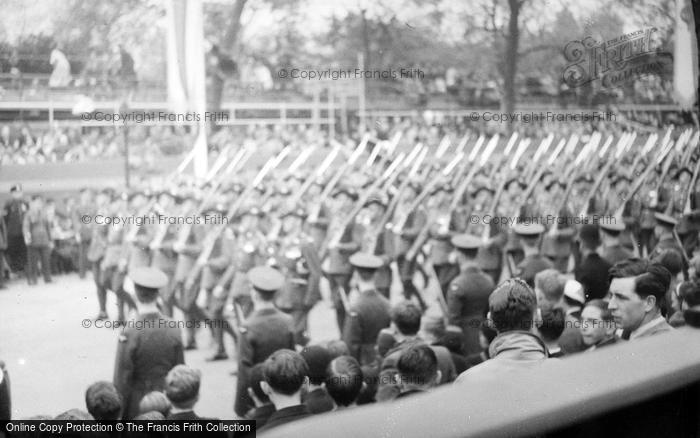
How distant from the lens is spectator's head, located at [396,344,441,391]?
Answer: 2859mm

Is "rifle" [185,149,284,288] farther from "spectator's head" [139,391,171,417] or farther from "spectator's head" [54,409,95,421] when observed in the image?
"spectator's head" [54,409,95,421]

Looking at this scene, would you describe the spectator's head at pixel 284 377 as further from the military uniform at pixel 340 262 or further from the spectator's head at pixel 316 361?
the military uniform at pixel 340 262

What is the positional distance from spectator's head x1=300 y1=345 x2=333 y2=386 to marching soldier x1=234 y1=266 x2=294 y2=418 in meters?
0.07

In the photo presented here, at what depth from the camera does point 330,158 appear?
3189 millimetres

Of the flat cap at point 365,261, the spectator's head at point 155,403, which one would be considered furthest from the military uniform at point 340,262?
the spectator's head at point 155,403

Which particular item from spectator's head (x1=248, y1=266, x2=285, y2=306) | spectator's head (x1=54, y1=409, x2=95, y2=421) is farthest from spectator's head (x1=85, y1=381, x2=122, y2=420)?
spectator's head (x1=248, y1=266, x2=285, y2=306)

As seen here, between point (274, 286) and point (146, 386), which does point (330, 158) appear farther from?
point (146, 386)

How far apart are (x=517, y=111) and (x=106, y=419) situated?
82.8 inches

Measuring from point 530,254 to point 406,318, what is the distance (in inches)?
27.9

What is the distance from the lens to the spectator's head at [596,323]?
137 inches

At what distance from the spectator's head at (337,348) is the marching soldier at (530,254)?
889 millimetres

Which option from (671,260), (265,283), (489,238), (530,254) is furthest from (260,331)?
(671,260)

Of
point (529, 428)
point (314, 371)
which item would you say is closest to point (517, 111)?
point (314, 371)

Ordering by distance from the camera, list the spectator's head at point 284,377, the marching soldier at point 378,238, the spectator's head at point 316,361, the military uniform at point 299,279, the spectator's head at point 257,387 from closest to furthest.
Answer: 1. the spectator's head at point 284,377
2. the spectator's head at point 257,387
3. the spectator's head at point 316,361
4. the military uniform at point 299,279
5. the marching soldier at point 378,238
